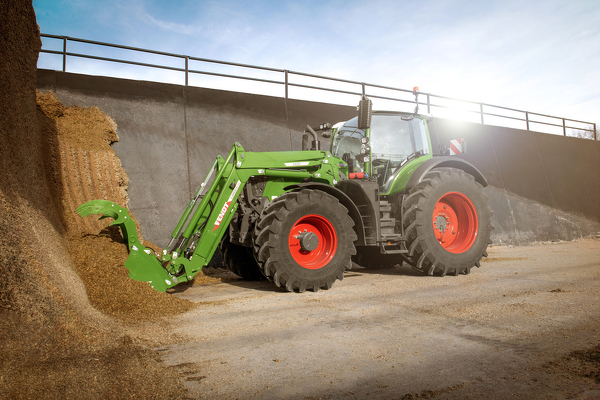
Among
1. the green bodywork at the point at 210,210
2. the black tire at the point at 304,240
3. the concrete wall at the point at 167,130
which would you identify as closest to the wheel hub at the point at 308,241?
the black tire at the point at 304,240

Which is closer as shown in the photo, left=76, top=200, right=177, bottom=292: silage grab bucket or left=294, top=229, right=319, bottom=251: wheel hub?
left=76, top=200, right=177, bottom=292: silage grab bucket

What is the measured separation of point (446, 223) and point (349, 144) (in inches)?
81.0

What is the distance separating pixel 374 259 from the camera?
7297mm

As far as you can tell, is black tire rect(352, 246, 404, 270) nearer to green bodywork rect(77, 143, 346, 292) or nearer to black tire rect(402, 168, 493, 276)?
black tire rect(402, 168, 493, 276)

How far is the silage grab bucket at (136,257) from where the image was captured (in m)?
4.43

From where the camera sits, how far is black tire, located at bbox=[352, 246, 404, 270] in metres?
7.26

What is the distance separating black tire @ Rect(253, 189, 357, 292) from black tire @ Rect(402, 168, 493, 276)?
1213mm

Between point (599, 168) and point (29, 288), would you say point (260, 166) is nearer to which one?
point (29, 288)

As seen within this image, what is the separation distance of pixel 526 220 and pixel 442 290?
30.6 feet

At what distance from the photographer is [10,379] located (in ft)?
7.25

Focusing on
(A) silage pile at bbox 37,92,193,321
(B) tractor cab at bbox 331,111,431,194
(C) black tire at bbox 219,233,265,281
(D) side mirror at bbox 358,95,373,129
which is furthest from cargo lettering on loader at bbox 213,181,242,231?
(B) tractor cab at bbox 331,111,431,194

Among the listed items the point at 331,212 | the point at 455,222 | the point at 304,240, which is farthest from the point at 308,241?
the point at 455,222

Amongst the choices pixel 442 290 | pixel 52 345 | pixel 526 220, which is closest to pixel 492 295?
pixel 442 290

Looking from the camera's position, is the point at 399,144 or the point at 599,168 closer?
the point at 399,144
